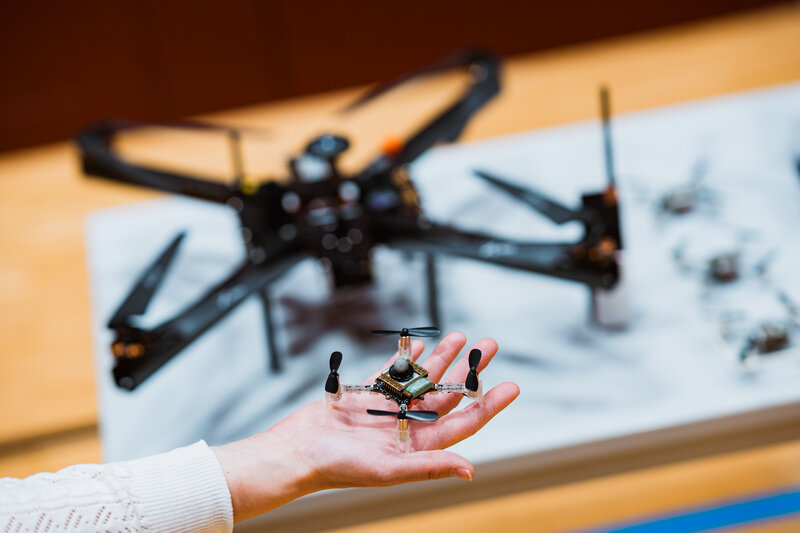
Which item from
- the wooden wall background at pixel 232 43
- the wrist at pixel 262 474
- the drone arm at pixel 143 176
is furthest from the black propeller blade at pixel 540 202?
the wooden wall background at pixel 232 43

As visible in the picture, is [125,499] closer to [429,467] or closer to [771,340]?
[429,467]

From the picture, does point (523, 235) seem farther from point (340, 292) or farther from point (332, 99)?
point (332, 99)

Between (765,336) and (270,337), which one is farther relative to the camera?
(270,337)

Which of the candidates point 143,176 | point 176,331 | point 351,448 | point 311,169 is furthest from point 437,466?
point 143,176

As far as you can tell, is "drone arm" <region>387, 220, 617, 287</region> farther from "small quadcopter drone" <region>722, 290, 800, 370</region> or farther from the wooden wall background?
the wooden wall background

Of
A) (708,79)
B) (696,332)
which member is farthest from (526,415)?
(708,79)

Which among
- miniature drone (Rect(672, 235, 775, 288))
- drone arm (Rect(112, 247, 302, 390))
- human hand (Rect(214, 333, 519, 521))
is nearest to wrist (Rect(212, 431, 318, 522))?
human hand (Rect(214, 333, 519, 521))
